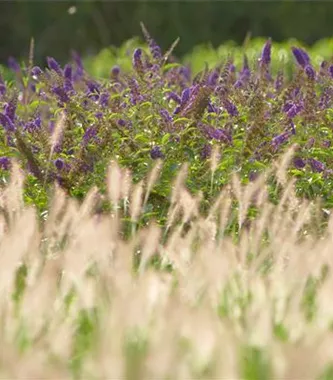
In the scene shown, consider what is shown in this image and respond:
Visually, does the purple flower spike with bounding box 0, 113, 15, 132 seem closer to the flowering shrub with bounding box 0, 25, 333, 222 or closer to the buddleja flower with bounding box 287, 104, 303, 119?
the flowering shrub with bounding box 0, 25, 333, 222

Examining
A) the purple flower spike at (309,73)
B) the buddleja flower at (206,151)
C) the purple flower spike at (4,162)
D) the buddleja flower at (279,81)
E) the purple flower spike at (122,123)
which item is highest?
the buddleja flower at (279,81)

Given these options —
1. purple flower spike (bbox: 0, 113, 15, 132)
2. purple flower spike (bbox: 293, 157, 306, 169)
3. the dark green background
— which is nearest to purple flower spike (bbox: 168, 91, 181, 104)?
purple flower spike (bbox: 293, 157, 306, 169)

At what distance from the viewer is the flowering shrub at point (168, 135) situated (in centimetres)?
567

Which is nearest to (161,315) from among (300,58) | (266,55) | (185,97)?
(185,97)

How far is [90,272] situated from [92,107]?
155 cm

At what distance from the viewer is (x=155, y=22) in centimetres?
1638

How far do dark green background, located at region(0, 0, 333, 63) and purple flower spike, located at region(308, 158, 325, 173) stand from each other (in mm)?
10533

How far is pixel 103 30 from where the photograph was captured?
16844mm

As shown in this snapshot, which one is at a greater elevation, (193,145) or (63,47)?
(63,47)

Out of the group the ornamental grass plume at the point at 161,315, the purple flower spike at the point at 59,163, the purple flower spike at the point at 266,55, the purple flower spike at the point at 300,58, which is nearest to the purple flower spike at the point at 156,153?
the purple flower spike at the point at 59,163

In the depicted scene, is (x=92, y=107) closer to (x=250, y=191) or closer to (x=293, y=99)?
(x=293, y=99)

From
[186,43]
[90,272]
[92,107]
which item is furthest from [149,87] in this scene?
[186,43]

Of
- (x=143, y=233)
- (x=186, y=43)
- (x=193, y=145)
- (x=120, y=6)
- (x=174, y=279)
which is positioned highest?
(x=120, y=6)

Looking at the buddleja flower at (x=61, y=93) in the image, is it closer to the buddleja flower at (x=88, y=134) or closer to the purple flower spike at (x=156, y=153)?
the buddleja flower at (x=88, y=134)
